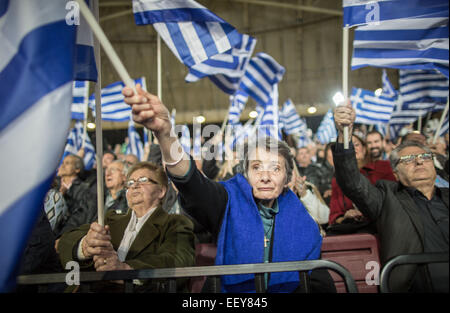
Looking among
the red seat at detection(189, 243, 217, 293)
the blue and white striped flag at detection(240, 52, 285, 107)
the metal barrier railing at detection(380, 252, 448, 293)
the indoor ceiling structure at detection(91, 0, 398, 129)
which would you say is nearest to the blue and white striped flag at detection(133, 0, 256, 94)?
the blue and white striped flag at detection(240, 52, 285, 107)

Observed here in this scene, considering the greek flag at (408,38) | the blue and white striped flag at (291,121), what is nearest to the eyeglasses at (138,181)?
the greek flag at (408,38)

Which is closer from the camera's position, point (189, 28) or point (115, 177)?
point (189, 28)

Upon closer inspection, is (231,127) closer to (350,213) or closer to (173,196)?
(173,196)

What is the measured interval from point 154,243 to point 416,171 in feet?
6.26

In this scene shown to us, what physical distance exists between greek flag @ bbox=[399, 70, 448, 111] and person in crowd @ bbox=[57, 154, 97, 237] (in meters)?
6.31

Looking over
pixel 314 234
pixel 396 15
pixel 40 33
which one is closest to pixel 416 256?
pixel 314 234

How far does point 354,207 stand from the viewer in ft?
10.3

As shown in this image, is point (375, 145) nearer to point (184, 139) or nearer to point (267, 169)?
point (267, 169)

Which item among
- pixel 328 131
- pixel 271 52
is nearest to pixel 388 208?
pixel 328 131

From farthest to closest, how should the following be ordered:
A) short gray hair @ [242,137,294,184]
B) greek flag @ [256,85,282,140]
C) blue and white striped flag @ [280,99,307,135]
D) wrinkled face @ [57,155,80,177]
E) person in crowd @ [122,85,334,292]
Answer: blue and white striped flag @ [280,99,307,135] < greek flag @ [256,85,282,140] < wrinkled face @ [57,155,80,177] < short gray hair @ [242,137,294,184] < person in crowd @ [122,85,334,292]

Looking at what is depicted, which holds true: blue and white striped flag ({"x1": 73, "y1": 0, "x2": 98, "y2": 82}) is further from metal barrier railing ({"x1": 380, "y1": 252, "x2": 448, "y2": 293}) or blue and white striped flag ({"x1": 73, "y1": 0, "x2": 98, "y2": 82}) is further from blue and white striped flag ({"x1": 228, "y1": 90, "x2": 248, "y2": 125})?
blue and white striped flag ({"x1": 228, "y1": 90, "x2": 248, "y2": 125})

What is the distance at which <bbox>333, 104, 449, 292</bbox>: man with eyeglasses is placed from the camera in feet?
7.09

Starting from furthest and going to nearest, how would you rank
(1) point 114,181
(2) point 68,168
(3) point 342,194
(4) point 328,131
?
(4) point 328,131 → (2) point 68,168 → (1) point 114,181 → (3) point 342,194
